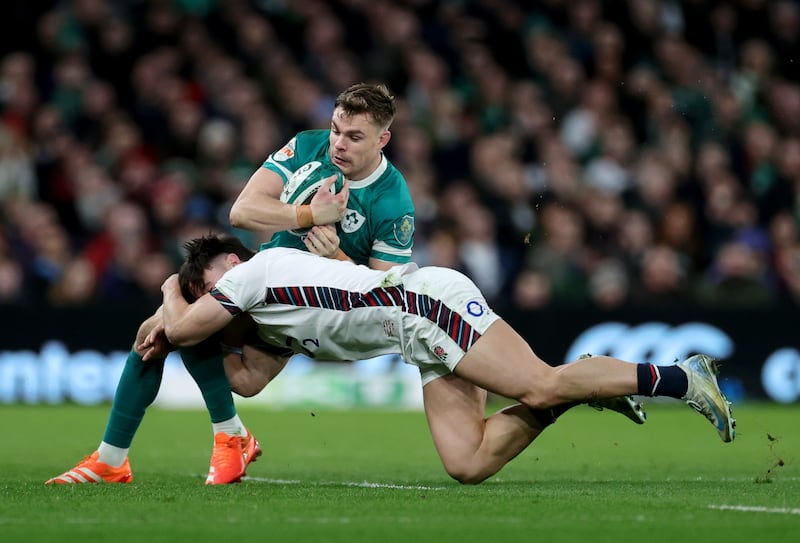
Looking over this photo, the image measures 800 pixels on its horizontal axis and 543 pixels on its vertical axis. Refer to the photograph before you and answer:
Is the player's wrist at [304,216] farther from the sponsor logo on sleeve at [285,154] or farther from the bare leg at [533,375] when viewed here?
the bare leg at [533,375]

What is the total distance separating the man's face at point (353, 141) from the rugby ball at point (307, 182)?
0.08 meters

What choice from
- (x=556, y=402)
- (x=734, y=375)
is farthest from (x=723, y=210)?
(x=556, y=402)

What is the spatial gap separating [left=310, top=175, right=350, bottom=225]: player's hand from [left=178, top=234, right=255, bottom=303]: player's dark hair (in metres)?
0.59

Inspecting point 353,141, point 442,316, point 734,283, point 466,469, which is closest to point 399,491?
point 466,469

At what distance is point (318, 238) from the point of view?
24.4ft

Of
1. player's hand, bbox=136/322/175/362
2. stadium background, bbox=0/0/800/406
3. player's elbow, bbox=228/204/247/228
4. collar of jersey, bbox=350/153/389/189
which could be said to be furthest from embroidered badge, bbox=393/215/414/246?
stadium background, bbox=0/0/800/406

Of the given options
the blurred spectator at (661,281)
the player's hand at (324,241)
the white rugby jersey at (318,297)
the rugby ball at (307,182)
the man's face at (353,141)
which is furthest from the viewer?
the blurred spectator at (661,281)

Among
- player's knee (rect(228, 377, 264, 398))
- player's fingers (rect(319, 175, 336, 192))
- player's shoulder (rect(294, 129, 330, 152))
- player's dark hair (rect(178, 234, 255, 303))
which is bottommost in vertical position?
player's knee (rect(228, 377, 264, 398))

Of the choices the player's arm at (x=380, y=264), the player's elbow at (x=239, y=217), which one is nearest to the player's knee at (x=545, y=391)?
the player's arm at (x=380, y=264)

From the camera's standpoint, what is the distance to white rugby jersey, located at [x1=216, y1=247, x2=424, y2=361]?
23.1ft

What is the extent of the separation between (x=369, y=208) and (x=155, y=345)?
4.81 ft

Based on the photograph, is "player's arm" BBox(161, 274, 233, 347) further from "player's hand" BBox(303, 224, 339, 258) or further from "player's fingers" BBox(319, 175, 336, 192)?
"player's fingers" BBox(319, 175, 336, 192)

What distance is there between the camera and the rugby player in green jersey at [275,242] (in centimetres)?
737

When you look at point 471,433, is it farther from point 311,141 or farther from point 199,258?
point 311,141
